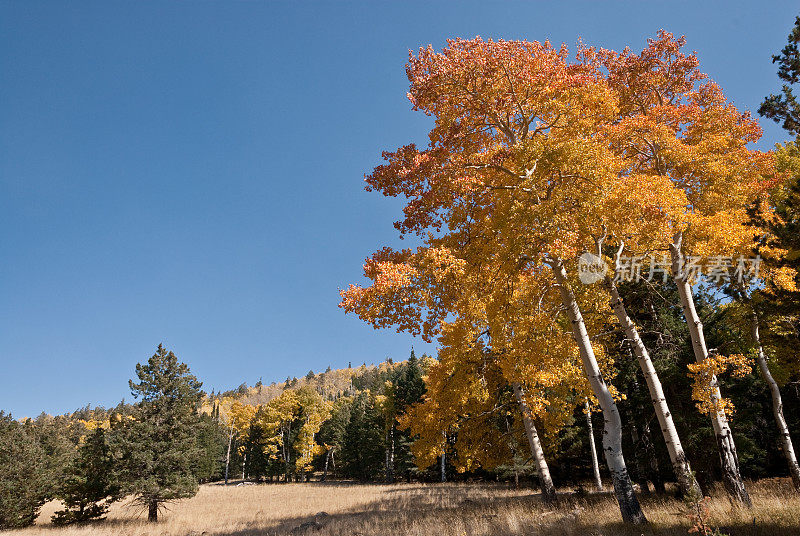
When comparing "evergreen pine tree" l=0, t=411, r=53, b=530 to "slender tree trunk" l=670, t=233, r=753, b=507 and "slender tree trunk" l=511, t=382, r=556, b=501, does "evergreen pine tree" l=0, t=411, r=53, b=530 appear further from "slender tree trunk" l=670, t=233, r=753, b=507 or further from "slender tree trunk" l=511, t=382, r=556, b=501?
"slender tree trunk" l=670, t=233, r=753, b=507

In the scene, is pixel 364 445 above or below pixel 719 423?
below

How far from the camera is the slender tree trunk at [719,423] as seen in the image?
352 inches

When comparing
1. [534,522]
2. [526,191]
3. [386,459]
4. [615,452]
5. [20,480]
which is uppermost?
[526,191]

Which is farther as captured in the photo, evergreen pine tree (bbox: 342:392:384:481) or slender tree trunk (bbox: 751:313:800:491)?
evergreen pine tree (bbox: 342:392:384:481)

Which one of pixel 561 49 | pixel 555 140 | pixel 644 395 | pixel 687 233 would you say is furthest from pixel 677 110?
pixel 644 395

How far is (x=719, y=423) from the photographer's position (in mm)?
9500

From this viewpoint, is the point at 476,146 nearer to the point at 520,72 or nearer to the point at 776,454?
the point at 520,72

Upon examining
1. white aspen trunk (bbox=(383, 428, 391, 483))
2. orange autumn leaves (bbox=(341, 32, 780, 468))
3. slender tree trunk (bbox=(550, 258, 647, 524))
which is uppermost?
orange autumn leaves (bbox=(341, 32, 780, 468))

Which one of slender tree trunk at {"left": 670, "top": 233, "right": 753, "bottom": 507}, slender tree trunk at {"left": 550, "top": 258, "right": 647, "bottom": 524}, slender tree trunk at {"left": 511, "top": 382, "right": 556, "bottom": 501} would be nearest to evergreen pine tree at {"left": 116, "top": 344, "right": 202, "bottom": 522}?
slender tree trunk at {"left": 511, "top": 382, "right": 556, "bottom": 501}

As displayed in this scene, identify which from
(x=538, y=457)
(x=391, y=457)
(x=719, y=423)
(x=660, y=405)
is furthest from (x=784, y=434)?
(x=391, y=457)

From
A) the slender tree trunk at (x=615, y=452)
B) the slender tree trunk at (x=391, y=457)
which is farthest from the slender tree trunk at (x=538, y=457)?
the slender tree trunk at (x=391, y=457)

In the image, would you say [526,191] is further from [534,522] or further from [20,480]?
[20,480]

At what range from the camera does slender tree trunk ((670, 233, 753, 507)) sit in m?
8.94

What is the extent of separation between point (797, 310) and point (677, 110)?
6.65 m
